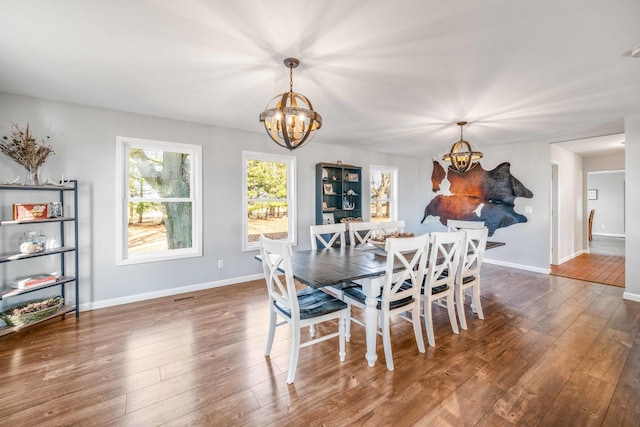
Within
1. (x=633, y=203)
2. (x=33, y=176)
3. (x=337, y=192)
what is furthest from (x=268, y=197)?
(x=633, y=203)

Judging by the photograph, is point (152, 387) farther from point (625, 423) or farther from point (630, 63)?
point (630, 63)

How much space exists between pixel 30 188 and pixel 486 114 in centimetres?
522

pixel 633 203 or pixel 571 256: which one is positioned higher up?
pixel 633 203

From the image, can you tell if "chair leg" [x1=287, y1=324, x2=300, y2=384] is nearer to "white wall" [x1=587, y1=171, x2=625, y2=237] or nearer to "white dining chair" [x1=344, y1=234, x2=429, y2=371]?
"white dining chair" [x1=344, y1=234, x2=429, y2=371]

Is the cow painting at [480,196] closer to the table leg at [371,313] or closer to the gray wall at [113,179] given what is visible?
the gray wall at [113,179]

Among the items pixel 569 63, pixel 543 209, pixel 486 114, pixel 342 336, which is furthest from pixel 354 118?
pixel 543 209

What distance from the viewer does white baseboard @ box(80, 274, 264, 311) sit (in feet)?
10.7

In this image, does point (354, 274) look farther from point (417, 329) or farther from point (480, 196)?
point (480, 196)

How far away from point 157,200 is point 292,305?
2.86 metres

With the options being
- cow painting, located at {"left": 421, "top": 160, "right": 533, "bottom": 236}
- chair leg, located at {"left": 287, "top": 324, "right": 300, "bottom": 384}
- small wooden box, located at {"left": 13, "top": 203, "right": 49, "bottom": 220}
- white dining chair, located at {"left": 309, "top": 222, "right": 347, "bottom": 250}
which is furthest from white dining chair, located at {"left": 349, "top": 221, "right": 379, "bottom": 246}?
small wooden box, located at {"left": 13, "top": 203, "right": 49, "bottom": 220}

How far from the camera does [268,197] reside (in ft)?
15.1

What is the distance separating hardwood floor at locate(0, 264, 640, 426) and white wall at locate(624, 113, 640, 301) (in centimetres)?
60

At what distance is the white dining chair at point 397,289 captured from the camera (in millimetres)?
2037

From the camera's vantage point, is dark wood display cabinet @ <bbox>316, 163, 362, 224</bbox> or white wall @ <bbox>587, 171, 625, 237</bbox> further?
white wall @ <bbox>587, 171, 625, 237</bbox>
